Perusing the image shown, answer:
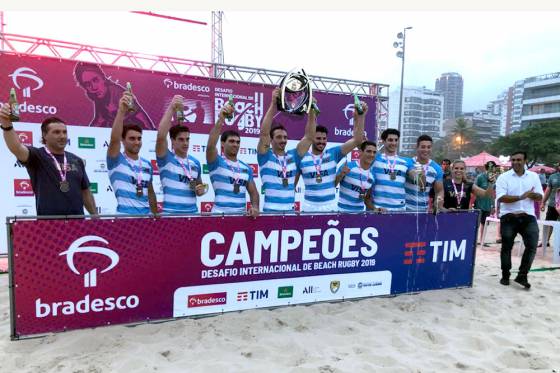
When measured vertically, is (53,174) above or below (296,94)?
below

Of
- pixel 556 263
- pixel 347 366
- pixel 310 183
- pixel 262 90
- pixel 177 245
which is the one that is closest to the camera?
pixel 347 366

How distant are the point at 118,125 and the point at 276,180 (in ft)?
5.24

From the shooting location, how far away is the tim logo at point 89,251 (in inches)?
109

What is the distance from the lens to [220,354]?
2705 mm

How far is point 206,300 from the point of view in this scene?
3.25 meters

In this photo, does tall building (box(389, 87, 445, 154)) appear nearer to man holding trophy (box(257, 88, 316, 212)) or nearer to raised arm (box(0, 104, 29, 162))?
man holding trophy (box(257, 88, 316, 212))

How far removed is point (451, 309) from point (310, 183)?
2.00 metres

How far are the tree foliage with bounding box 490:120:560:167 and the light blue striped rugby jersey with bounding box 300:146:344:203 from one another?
44621mm

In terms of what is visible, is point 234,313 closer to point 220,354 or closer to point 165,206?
point 220,354

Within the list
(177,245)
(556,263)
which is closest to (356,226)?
(177,245)

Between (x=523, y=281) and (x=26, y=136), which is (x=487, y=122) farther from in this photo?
(x=26, y=136)

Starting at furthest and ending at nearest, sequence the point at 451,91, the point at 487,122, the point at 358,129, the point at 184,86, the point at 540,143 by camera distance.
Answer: the point at 451,91 → the point at 487,122 → the point at 540,143 → the point at 184,86 → the point at 358,129

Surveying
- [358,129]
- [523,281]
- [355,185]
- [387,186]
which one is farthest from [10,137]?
[523,281]

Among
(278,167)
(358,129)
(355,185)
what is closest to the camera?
(278,167)
